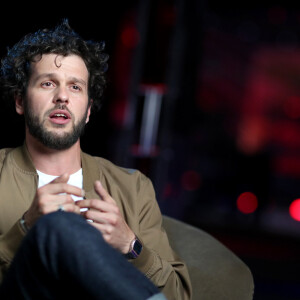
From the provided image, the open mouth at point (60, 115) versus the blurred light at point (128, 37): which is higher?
the blurred light at point (128, 37)

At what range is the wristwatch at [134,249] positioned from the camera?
1.41 meters

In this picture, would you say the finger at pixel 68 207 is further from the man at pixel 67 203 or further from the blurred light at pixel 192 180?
the blurred light at pixel 192 180

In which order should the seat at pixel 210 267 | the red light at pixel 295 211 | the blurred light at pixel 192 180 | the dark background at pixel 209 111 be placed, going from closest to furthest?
1. the seat at pixel 210 267
2. the dark background at pixel 209 111
3. the red light at pixel 295 211
4. the blurred light at pixel 192 180

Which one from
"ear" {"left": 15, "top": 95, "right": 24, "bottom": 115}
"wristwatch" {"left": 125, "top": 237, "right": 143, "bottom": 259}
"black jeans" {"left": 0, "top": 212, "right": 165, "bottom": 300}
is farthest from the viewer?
"ear" {"left": 15, "top": 95, "right": 24, "bottom": 115}

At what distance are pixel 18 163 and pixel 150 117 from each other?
10.4 ft

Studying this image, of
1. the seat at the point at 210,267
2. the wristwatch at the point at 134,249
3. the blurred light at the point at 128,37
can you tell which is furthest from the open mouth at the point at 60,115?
the blurred light at the point at 128,37

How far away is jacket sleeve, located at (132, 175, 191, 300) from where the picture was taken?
1468 millimetres

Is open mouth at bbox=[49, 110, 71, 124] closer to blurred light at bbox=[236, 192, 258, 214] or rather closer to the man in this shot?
the man

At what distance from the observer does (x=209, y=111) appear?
819cm

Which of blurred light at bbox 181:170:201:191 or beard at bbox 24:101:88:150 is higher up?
beard at bbox 24:101:88:150

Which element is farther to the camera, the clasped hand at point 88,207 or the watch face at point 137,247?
the watch face at point 137,247

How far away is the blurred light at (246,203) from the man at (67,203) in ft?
14.9

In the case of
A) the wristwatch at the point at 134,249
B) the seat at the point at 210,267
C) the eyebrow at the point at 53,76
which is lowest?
the seat at the point at 210,267

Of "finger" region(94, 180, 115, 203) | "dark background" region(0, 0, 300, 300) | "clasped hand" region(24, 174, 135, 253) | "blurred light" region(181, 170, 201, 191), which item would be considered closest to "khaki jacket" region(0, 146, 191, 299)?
"clasped hand" region(24, 174, 135, 253)
